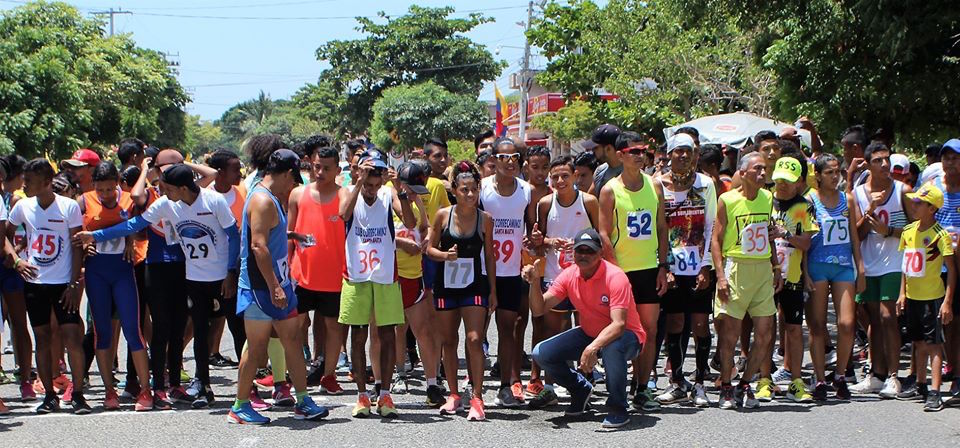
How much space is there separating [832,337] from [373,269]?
19.9 feet

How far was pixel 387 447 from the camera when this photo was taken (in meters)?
6.99

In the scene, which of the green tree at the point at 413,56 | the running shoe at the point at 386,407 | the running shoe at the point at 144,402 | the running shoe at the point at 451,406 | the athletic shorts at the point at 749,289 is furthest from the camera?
the green tree at the point at 413,56

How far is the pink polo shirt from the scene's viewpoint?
7535 mm

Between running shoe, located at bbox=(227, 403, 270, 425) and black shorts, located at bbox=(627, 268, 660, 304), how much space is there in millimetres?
2757

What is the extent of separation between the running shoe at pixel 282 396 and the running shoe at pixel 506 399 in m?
1.51

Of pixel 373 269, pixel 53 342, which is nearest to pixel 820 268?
pixel 373 269

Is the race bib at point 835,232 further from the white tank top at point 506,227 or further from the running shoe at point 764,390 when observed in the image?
the white tank top at point 506,227

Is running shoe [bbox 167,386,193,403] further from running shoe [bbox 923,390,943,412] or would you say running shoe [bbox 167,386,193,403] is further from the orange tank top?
running shoe [bbox 923,390,943,412]

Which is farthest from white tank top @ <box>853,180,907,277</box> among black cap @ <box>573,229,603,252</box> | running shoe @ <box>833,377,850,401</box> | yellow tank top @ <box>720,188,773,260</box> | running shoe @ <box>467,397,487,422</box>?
running shoe @ <box>467,397,487,422</box>

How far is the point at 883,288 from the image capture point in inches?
350

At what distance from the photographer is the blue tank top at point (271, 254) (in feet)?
24.7

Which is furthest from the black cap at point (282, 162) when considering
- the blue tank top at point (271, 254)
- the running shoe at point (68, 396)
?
the running shoe at point (68, 396)

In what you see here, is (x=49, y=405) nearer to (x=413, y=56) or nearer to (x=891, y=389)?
(x=891, y=389)

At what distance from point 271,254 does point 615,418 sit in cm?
255
